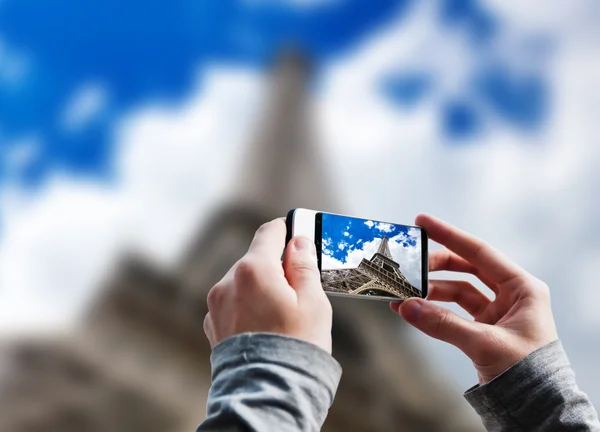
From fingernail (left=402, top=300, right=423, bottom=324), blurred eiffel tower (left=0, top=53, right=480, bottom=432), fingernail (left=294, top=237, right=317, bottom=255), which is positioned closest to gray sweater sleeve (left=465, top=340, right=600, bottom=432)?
fingernail (left=402, top=300, right=423, bottom=324)

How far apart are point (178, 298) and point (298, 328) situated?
29.6 inches

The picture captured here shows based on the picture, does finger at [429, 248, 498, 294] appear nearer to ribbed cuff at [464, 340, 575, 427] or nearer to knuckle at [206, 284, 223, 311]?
ribbed cuff at [464, 340, 575, 427]

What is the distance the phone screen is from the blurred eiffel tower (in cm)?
45

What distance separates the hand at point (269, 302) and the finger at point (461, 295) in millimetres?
375

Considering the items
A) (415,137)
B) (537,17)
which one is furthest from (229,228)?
(537,17)

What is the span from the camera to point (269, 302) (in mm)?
360

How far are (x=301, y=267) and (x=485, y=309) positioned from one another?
0.37 m

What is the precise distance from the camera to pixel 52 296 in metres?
0.93

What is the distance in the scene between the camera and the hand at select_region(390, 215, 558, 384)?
0.54 m

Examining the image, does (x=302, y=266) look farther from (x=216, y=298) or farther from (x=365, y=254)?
(x=365, y=254)

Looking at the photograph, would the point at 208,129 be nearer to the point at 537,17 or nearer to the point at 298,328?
the point at 298,328

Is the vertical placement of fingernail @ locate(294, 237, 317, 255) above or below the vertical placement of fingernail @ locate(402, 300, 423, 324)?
above

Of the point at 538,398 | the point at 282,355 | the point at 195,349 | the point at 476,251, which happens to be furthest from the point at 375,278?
the point at 195,349

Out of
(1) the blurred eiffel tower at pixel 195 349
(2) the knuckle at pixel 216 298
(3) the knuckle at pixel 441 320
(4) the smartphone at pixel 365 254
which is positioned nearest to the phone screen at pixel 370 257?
(4) the smartphone at pixel 365 254
